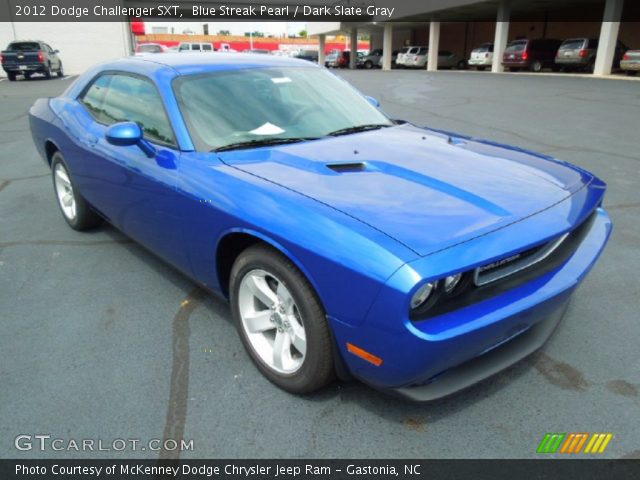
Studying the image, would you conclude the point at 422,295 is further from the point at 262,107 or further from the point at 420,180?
the point at 262,107

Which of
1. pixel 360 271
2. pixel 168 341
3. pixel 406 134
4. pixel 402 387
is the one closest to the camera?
pixel 360 271

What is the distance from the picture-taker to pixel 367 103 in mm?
3857

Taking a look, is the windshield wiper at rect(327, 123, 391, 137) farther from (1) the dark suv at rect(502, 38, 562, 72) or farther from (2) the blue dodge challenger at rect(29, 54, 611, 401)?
(1) the dark suv at rect(502, 38, 562, 72)

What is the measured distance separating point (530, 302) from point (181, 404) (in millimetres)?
1658

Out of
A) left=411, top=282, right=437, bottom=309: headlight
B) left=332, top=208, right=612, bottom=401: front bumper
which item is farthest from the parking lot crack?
left=411, top=282, right=437, bottom=309: headlight

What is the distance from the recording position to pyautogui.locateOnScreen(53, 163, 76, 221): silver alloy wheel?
462 cm

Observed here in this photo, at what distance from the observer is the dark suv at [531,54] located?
2781 cm

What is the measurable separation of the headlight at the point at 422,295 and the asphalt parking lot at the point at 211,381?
0.67 metres

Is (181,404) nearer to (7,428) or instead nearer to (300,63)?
(7,428)

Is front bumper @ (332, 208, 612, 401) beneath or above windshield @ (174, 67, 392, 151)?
beneath

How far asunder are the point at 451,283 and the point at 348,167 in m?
0.89

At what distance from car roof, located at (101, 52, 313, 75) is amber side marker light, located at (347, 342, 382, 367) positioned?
2.16m
